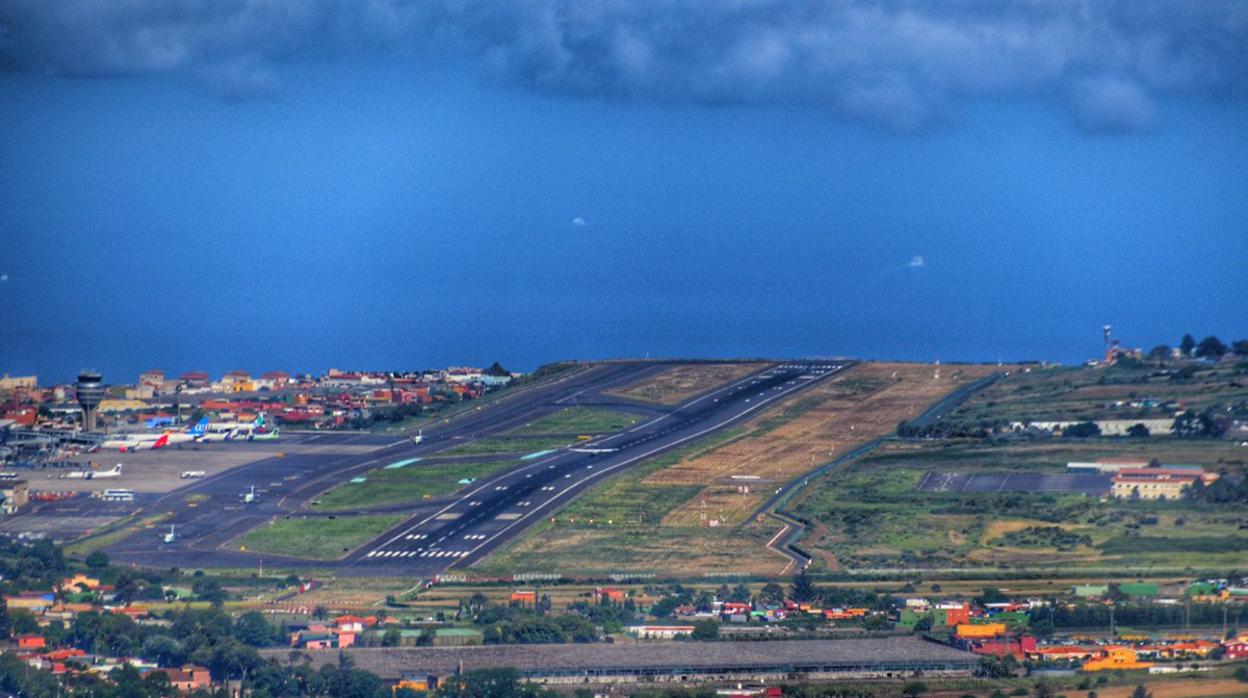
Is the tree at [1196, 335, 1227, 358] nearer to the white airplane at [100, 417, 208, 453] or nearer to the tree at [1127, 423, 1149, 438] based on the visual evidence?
the tree at [1127, 423, 1149, 438]

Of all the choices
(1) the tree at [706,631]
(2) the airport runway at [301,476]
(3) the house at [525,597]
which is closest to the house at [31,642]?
(2) the airport runway at [301,476]

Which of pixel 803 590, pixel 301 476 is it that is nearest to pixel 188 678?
pixel 803 590

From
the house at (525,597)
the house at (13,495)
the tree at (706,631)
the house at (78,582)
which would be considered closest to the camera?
the tree at (706,631)

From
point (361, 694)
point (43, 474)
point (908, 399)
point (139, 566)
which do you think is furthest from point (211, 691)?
point (908, 399)

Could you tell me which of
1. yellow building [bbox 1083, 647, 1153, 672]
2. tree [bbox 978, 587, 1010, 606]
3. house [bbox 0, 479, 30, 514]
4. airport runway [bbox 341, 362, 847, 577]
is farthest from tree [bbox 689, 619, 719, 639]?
house [bbox 0, 479, 30, 514]

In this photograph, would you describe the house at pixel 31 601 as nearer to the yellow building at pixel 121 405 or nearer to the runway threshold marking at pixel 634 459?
the runway threshold marking at pixel 634 459

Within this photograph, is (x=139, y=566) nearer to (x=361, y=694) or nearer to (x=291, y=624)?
(x=291, y=624)

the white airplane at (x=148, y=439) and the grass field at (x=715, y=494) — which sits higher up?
the white airplane at (x=148, y=439)
